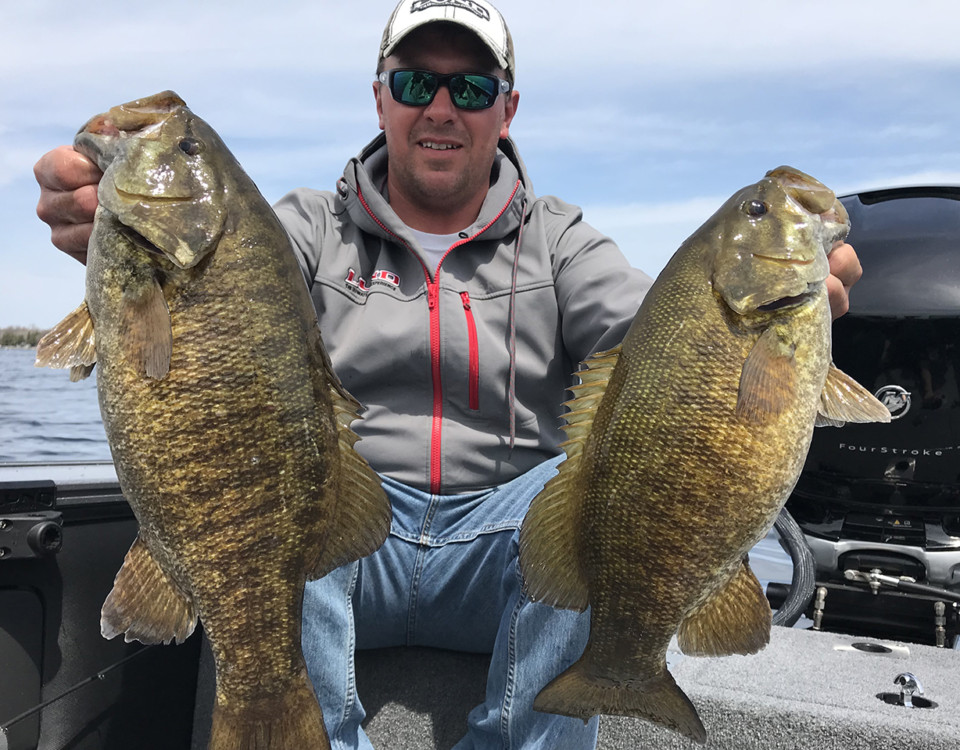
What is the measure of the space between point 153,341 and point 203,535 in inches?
17.2

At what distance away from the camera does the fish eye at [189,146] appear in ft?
6.36

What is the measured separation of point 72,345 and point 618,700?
5.09 feet

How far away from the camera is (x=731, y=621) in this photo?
2.08m

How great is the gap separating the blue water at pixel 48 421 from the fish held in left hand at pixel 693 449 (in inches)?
108

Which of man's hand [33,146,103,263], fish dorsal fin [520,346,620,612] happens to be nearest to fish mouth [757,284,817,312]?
fish dorsal fin [520,346,620,612]

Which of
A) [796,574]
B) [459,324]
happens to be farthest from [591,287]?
[796,574]

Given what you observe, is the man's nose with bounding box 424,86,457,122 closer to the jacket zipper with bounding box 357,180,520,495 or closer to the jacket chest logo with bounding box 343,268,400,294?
the jacket zipper with bounding box 357,180,520,495

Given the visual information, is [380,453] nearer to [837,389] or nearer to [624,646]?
[624,646]

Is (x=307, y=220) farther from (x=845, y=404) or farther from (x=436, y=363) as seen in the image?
(x=845, y=404)

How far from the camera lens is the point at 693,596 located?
1.99 m

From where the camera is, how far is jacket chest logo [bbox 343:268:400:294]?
295cm

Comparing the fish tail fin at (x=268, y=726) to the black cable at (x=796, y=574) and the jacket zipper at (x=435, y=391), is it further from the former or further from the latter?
the black cable at (x=796, y=574)

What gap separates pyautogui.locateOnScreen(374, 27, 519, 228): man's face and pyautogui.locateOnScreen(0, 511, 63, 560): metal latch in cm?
175

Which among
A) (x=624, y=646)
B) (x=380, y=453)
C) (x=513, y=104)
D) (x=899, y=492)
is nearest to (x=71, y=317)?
(x=380, y=453)
